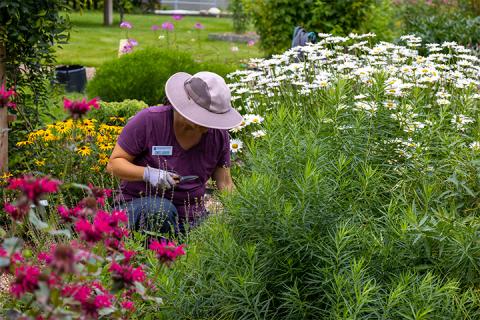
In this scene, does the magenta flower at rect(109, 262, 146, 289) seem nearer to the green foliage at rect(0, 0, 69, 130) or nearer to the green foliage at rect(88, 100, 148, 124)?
the green foliage at rect(0, 0, 69, 130)

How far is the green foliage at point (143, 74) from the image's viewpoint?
7.11m

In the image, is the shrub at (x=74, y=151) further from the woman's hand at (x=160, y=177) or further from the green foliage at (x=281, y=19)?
the green foliage at (x=281, y=19)

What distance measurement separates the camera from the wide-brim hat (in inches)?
146

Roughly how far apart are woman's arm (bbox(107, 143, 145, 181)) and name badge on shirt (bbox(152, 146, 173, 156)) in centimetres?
11

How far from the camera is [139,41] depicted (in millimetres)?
15695

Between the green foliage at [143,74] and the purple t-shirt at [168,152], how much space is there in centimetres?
303

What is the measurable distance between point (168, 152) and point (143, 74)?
3262mm

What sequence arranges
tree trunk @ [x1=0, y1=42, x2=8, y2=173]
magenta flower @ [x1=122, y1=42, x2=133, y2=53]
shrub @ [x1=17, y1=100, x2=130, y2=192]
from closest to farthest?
shrub @ [x1=17, y1=100, x2=130, y2=192], tree trunk @ [x1=0, y1=42, x2=8, y2=173], magenta flower @ [x1=122, y1=42, x2=133, y2=53]

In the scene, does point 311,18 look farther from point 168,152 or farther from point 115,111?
point 168,152

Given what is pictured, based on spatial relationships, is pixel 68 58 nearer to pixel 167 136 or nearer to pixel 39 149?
pixel 39 149

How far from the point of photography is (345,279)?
260cm

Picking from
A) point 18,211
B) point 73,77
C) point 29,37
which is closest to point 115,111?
point 29,37

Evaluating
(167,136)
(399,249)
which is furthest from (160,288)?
(167,136)

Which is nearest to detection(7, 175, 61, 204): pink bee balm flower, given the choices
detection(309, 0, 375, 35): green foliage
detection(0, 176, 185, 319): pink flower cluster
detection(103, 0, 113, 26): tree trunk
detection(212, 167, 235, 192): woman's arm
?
detection(0, 176, 185, 319): pink flower cluster
